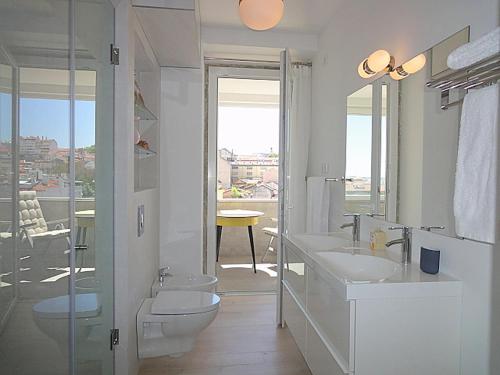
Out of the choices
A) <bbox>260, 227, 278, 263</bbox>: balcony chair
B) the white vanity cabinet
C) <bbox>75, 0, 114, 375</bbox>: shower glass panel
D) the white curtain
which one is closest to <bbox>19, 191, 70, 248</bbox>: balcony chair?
<bbox>75, 0, 114, 375</bbox>: shower glass panel

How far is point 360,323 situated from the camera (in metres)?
1.40

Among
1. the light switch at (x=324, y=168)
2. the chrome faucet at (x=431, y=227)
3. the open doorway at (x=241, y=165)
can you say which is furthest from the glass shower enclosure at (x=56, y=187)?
the open doorway at (x=241, y=165)

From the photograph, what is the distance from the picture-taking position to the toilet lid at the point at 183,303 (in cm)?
214

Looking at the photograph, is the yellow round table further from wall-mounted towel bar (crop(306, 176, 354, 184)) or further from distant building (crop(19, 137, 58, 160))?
distant building (crop(19, 137, 58, 160))

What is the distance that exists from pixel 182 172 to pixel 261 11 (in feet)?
5.93

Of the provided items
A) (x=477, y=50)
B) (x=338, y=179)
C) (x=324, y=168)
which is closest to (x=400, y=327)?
(x=477, y=50)

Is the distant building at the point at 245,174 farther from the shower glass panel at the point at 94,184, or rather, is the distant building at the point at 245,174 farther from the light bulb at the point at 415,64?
the light bulb at the point at 415,64

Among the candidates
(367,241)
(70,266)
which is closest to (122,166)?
(70,266)

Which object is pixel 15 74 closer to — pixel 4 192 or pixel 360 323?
pixel 4 192

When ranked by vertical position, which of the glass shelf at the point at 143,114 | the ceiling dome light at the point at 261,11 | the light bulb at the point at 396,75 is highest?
the ceiling dome light at the point at 261,11

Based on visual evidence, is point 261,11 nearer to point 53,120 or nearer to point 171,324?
point 53,120

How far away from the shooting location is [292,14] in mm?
2910

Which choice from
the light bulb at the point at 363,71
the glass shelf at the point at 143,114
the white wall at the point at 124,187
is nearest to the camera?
the white wall at the point at 124,187

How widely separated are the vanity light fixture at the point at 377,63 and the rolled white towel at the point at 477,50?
123cm
